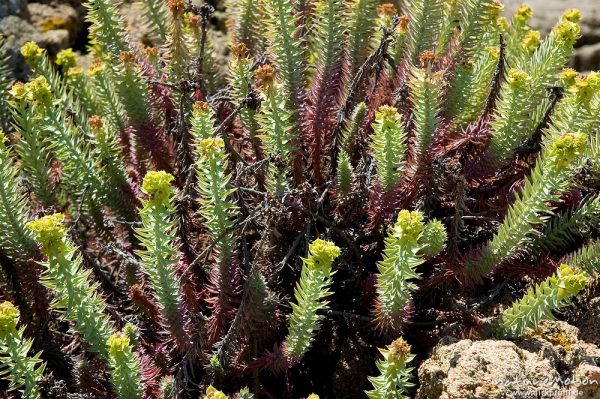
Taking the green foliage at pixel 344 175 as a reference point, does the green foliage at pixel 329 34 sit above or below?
above

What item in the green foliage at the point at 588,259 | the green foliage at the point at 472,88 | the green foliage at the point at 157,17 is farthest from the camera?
the green foliage at the point at 157,17

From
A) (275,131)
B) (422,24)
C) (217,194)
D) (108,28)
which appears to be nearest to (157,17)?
(108,28)

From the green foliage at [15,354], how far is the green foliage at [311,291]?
2.61 ft

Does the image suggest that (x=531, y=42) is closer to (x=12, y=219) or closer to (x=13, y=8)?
(x=12, y=219)

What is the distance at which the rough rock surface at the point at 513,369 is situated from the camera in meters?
2.14

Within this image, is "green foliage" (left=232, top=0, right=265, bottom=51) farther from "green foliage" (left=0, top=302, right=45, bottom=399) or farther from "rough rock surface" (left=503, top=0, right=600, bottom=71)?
"rough rock surface" (left=503, top=0, right=600, bottom=71)

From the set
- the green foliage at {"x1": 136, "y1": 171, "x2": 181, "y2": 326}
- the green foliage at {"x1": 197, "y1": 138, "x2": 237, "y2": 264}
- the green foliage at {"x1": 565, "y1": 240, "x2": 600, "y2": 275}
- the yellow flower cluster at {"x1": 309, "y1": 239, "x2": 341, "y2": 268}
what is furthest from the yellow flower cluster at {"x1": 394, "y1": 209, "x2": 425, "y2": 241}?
the green foliage at {"x1": 565, "y1": 240, "x2": 600, "y2": 275}

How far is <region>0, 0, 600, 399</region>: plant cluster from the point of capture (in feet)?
7.68

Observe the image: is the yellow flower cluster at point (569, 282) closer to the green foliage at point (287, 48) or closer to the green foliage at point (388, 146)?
the green foliage at point (388, 146)

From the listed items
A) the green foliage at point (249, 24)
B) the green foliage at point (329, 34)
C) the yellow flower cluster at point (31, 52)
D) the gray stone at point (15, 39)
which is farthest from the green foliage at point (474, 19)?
the gray stone at point (15, 39)

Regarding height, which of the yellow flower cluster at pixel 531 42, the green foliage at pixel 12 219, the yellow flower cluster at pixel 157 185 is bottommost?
the green foliage at pixel 12 219

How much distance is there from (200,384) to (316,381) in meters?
0.46

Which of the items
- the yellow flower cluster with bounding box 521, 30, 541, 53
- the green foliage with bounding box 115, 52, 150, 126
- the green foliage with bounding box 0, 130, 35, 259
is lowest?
the green foliage with bounding box 0, 130, 35, 259

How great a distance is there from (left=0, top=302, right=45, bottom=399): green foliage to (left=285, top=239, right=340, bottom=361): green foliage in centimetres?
80
